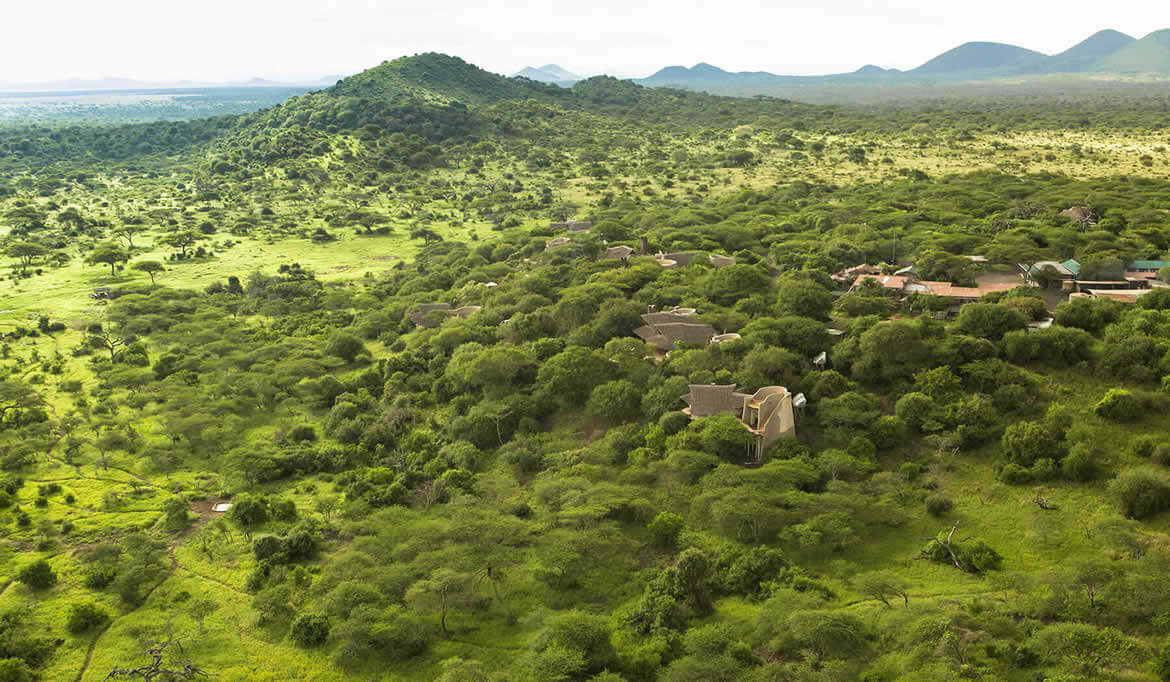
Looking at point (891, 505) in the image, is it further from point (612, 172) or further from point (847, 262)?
point (612, 172)

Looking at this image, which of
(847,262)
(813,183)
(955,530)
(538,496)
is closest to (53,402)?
(538,496)

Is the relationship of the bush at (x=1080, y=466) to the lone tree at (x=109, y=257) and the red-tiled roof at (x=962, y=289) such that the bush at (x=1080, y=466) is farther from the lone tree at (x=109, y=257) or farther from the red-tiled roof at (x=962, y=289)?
the lone tree at (x=109, y=257)

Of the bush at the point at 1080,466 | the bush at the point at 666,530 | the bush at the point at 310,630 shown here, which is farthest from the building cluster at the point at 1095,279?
the bush at the point at 310,630

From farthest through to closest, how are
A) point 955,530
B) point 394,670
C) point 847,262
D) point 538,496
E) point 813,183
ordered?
point 813,183 < point 847,262 < point 538,496 < point 955,530 < point 394,670

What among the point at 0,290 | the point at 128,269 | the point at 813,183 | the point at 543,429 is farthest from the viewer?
the point at 813,183

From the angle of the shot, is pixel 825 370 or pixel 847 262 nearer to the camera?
pixel 825 370

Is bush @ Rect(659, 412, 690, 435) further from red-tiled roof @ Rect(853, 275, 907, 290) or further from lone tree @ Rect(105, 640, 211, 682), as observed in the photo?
red-tiled roof @ Rect(853, 275, 907, 290)

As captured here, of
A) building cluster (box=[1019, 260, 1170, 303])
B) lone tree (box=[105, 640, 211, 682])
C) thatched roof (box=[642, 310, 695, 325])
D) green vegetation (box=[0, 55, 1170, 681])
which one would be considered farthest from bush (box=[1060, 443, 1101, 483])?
lone tree (box=[105, 640, 211, 682])
